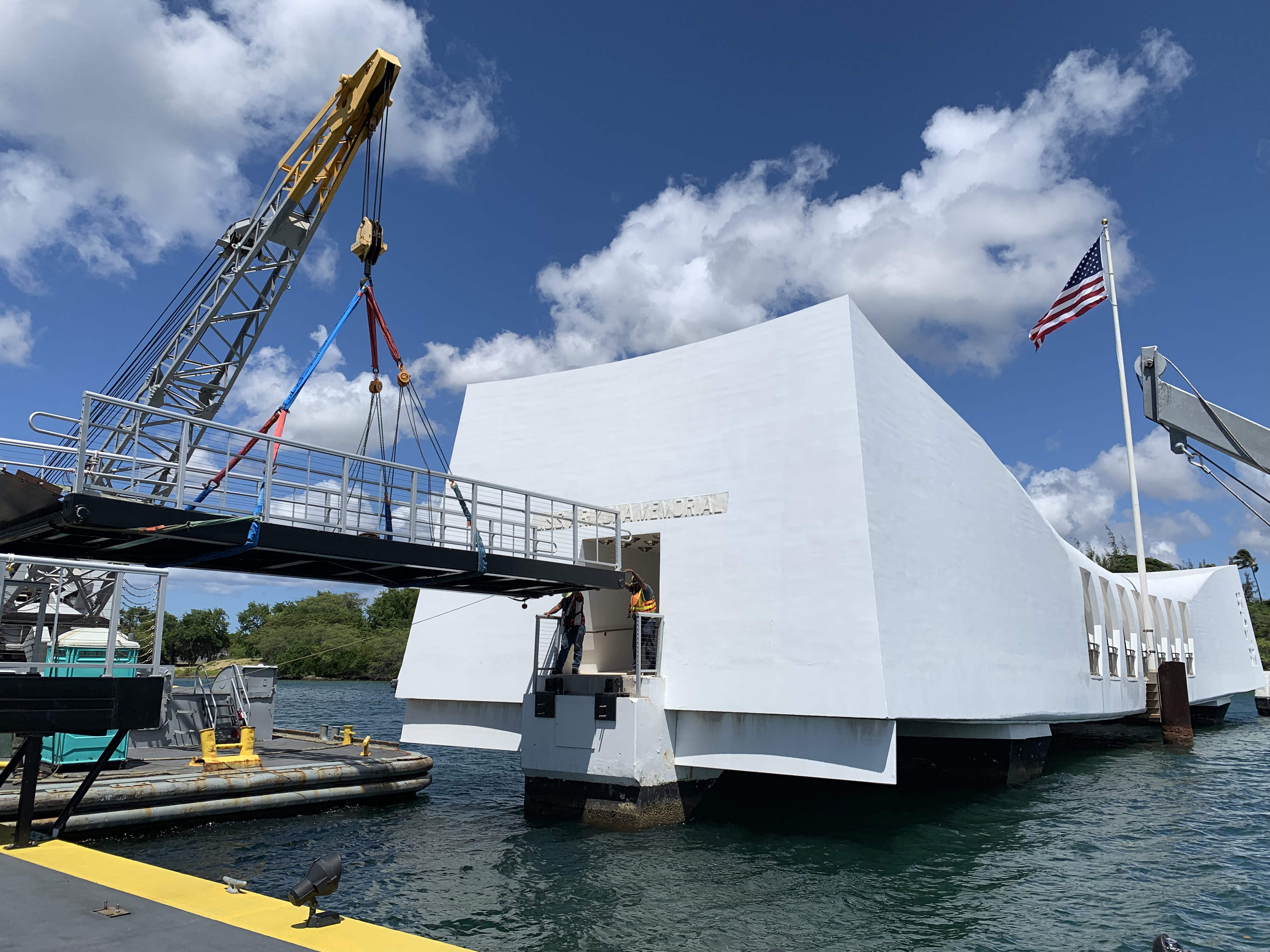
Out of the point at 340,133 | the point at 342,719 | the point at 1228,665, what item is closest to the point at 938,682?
the point at 340,133

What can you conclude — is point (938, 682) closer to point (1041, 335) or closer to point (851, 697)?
point (851, 697)

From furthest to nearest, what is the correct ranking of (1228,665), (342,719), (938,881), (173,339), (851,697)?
(1228,665) → (342,719) → (173,339) → (851,697) → (938,881)

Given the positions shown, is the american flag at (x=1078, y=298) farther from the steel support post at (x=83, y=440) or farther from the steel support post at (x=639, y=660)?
the steel support post at (x=83, y=440)

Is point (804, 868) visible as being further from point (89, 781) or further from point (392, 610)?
point (392, 610)

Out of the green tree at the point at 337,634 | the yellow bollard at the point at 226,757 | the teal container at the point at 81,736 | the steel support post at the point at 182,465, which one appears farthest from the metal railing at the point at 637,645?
the green tree at the point at 337,634

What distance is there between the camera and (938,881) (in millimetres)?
13023

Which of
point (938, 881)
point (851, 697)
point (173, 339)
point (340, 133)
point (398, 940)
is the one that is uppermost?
point (340, 133)

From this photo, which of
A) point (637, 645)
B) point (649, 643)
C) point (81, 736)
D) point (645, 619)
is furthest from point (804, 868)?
point (81, 736)

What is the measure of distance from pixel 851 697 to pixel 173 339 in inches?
778

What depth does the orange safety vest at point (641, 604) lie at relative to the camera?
56.1ft

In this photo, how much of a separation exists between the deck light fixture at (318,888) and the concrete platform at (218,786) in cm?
877

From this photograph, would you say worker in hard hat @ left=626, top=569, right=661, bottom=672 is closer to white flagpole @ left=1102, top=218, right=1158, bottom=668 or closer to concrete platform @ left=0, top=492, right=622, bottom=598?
concrete platform @ left=0, top=492, right=622, bottom=598

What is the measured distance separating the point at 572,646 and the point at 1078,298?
19376 millimetres

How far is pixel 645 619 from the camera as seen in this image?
17.5m
